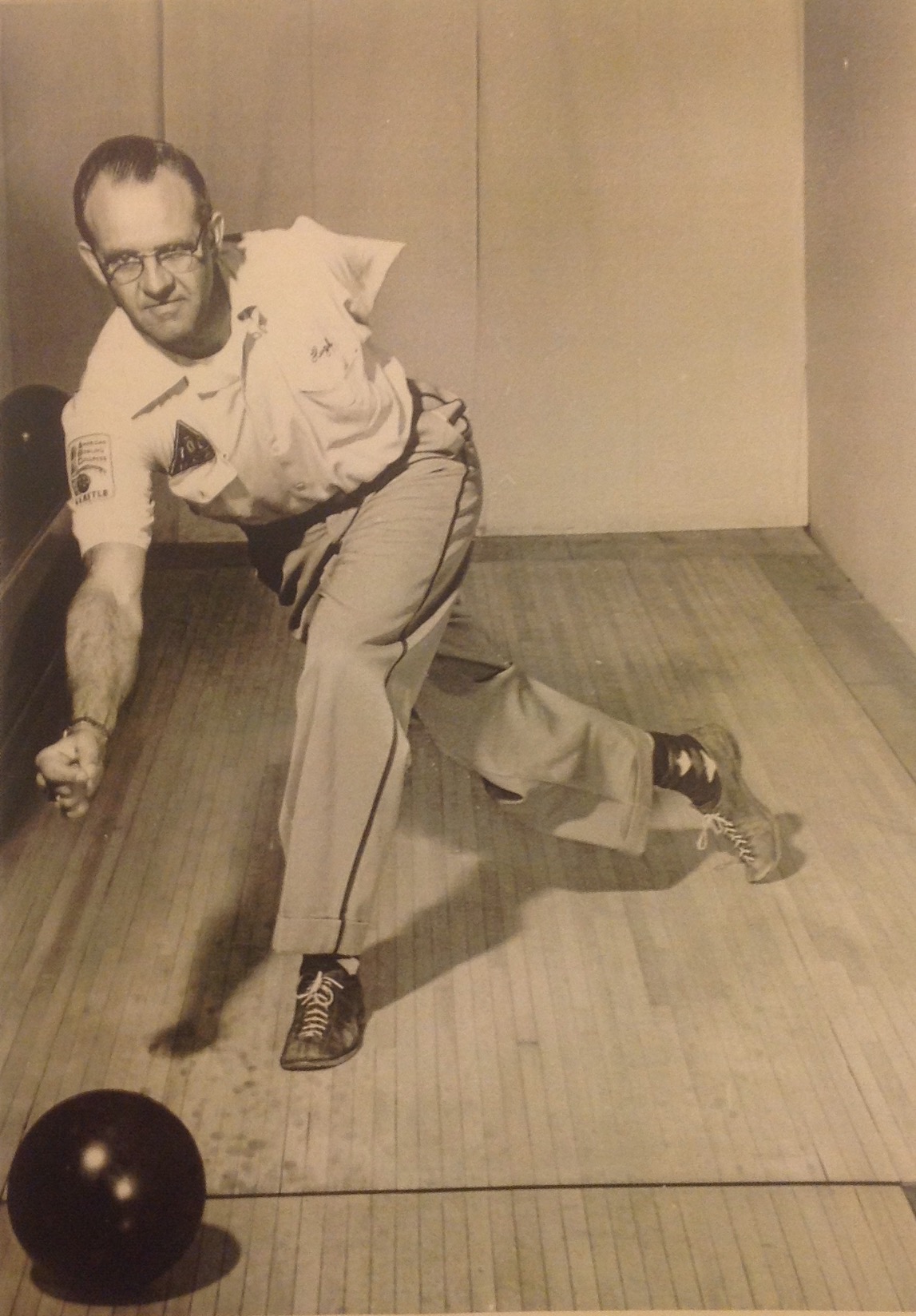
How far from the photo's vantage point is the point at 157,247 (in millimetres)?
1614

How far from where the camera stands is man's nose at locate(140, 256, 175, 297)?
1.62 metres

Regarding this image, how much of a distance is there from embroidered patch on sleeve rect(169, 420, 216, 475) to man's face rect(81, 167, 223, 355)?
3.8 inches

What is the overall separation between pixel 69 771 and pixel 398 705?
401mm

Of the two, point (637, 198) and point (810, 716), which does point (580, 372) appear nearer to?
point (637, 198)

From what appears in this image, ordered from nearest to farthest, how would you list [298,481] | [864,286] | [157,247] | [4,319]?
[157,247]
[298,481]
[4,319]
[864,286]

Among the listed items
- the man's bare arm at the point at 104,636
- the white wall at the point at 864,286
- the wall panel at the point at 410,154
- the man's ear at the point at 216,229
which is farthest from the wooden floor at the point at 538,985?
the man's ear at the point at 216,229

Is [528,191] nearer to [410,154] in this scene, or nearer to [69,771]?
[410,154]

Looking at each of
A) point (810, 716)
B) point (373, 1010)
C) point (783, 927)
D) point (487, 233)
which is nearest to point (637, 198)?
point (487, 233)

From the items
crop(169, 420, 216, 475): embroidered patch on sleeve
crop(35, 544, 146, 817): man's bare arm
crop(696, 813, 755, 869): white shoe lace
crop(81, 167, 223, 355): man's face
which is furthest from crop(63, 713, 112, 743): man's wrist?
crop(696, 813, 755, 869): white shoe lace

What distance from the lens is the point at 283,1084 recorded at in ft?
5.29

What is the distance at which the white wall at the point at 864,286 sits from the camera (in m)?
1.96

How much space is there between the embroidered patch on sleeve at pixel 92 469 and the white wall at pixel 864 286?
1039 mm

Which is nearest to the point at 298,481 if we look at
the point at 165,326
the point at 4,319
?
the point at 165,326

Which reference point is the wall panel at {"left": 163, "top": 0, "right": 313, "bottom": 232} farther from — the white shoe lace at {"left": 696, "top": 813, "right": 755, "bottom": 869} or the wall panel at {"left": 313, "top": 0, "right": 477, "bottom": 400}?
the white shoe lace at {"left": 696, "top": 813, "right": 755, "bottom": 869}
